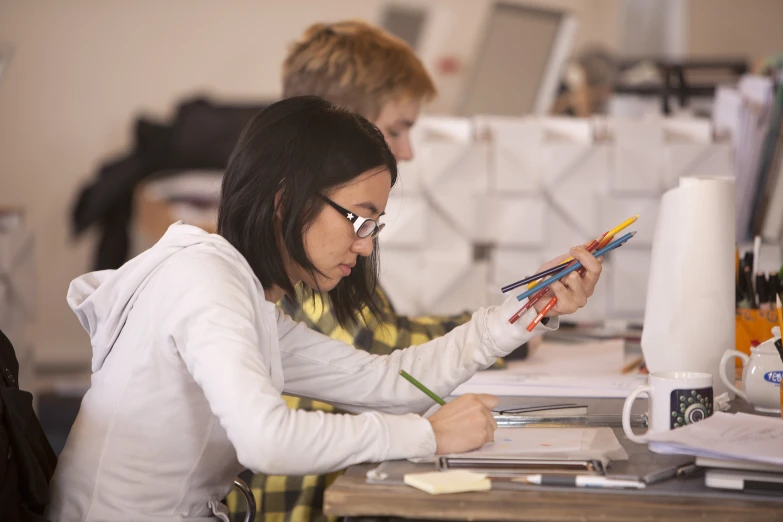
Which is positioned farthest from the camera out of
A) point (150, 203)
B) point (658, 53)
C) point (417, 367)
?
point (658, 53)

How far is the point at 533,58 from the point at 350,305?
1471 millimetres

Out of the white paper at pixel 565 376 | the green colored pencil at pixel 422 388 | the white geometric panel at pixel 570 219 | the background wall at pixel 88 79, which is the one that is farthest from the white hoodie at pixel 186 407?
the background wall at pixel 88 79

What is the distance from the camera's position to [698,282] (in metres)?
1.30

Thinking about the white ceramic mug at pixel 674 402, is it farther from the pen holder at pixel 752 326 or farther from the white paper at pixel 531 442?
the pen holder at pixel 752 326

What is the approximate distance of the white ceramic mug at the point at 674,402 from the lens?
1.07 m

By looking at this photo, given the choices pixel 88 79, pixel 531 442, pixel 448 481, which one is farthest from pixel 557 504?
pixel 88 79

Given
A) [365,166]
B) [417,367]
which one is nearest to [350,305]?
[417,367]

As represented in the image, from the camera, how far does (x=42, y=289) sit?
452 cm

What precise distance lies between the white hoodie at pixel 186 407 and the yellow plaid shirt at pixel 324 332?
28cm

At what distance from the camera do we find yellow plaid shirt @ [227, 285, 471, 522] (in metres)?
1.46

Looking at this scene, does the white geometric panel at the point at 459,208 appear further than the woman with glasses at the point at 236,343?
Yes

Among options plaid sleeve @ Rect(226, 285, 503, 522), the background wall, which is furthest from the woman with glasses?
the background wall

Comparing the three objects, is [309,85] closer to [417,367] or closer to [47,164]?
[417,367]

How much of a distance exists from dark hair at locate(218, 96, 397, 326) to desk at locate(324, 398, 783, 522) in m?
0.33
